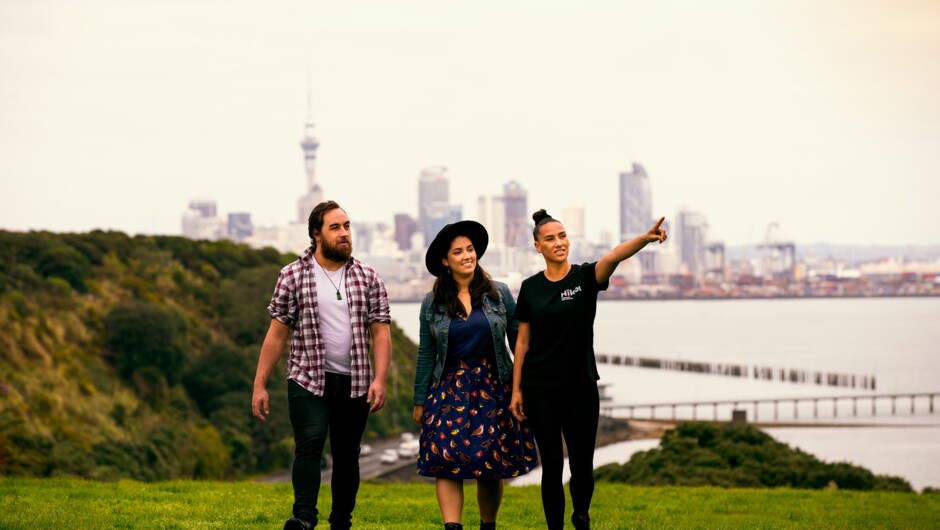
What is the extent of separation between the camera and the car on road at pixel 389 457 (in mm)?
50656

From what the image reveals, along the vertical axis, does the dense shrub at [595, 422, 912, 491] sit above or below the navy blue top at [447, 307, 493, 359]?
below

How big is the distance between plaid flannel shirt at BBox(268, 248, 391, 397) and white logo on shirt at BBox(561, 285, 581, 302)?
968 millimetres

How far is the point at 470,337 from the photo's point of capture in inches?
270

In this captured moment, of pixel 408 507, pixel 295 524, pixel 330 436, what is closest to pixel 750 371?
pixel 408 507

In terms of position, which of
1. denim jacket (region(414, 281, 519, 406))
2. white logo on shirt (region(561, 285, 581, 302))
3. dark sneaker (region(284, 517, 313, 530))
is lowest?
dark sneaker (region(284, 517, 313, 530))

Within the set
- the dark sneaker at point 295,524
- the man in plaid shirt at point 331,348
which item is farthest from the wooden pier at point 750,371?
the dark sneaker at point 295,524

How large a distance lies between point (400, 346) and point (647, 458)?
52148mm

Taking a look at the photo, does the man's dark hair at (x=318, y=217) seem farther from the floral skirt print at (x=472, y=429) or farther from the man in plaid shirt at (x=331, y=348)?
the floral skirt print at (x=472, y=429)

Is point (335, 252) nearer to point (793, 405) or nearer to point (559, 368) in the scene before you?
point (559, 368)

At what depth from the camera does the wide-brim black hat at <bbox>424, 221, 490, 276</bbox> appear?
704 cm

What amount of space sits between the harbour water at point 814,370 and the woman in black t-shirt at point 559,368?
34.3 m

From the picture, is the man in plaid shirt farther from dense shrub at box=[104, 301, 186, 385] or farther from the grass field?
dense shrub at box=[104, 301, 186, 385]

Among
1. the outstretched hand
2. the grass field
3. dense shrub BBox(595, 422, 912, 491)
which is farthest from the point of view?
dense shrub BBox(595, 422, 912, 491)

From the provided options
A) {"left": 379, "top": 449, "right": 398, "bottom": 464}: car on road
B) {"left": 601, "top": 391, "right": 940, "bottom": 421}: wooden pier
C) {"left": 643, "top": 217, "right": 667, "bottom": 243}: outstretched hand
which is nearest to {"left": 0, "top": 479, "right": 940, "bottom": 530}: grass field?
{"left": 643, "top": 217, "right": 667, "bottom": 243}: outstretched hand
